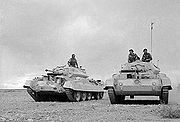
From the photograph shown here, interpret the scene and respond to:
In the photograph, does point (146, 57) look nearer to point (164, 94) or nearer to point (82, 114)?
point (164, 94)

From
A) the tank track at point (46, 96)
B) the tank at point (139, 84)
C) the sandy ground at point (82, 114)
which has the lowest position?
the sandy ground at point (82, 114)

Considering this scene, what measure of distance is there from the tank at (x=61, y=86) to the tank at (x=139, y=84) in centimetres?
299

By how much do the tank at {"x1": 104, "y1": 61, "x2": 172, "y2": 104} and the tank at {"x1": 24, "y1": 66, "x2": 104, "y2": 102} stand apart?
2.99 metres

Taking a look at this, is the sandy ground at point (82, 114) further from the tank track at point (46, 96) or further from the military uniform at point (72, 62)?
the military uniform at point (72, 62)

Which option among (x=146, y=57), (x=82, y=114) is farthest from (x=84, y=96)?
(x=82, y=114)

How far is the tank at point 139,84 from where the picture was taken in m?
17.0

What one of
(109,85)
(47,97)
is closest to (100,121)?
(109,85)

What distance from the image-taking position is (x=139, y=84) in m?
17.2

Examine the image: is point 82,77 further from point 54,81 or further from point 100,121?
point 100,121

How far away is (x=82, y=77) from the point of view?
2331 centimetres

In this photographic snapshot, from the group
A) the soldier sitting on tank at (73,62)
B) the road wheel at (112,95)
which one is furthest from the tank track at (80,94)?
the road wheel at (112,95)

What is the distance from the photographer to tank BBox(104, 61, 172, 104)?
1700cm

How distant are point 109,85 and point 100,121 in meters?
7.68

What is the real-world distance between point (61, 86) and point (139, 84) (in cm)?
504
